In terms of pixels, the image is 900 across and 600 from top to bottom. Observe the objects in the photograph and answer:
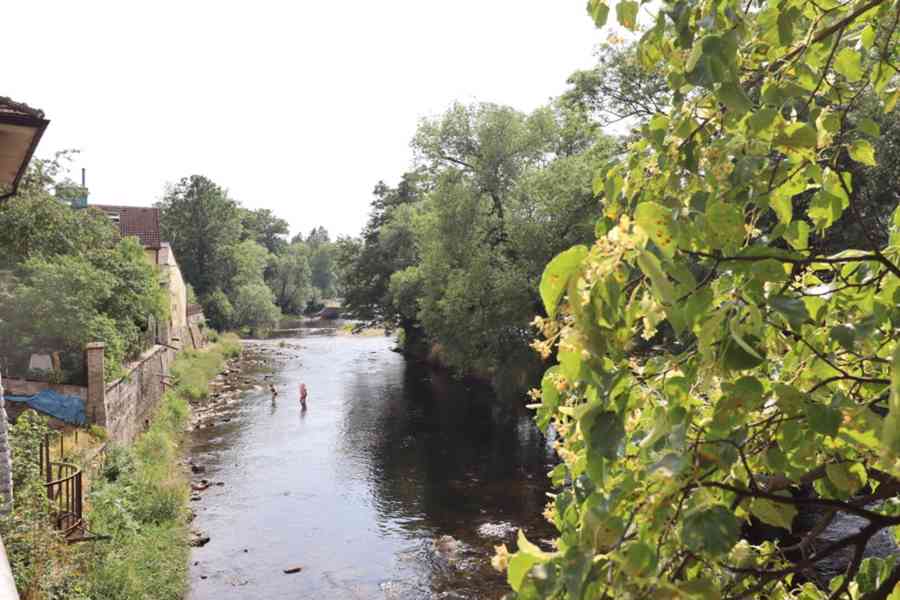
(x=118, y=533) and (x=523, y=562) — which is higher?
(x=523, y=562)

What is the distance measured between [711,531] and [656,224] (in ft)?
A: 1.98

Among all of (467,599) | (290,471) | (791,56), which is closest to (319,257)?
(290,471)

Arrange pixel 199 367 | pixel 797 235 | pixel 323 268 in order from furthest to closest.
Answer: pixel 323 268 < pixel 199 367 < pixel 797 235

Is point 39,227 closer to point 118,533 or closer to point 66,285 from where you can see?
point 66,285

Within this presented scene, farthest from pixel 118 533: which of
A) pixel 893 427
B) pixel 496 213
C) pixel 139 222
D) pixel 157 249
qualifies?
pixel 139 222

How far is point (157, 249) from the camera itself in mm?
39375

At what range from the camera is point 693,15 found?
194 cm

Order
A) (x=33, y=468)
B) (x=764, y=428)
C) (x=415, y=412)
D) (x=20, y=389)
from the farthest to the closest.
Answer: (x=415, y=412) < (x=20, y=389) < (x=33, y=468) < (x=764, y=428)

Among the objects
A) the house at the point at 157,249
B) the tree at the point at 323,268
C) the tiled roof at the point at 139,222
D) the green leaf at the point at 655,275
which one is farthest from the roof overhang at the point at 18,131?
the tree at the point at 323,268

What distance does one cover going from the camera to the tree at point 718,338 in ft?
4.67

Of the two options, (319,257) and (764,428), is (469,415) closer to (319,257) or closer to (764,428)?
(764,428)

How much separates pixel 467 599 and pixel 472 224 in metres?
16.3

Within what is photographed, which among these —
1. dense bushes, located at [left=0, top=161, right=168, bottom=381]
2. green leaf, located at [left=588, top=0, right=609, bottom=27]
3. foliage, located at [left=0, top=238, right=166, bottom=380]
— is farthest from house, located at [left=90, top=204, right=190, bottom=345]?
green leaf, located at [left=588, top=0, right=609, bottom=27]

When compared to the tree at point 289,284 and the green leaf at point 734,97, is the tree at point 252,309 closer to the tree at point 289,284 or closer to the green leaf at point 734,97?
the tree at point 289,284
